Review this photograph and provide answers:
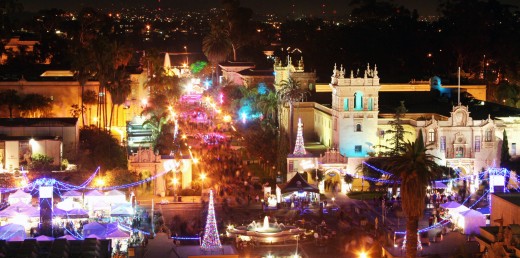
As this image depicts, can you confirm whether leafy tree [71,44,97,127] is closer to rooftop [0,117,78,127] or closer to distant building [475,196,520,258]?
rooftop [0,117,78,127]

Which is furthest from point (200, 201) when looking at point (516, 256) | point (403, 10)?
point (403, 10)

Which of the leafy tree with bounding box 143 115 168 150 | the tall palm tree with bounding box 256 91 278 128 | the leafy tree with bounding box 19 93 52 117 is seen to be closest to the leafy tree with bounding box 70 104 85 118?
the leafy tree with bounding box 19 93 52 117


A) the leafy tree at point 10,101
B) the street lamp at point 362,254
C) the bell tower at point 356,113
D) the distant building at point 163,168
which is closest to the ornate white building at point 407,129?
the bell tower at point 356,113

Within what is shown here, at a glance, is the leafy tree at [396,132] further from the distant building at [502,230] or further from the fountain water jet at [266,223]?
the distant building at [502,230]

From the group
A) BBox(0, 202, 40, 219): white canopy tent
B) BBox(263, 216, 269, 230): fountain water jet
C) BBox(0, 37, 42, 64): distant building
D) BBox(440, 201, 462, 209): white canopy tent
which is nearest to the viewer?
BBox(0, 202, 40, 219): white canopy tent

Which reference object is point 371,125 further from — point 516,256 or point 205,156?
point 516,256

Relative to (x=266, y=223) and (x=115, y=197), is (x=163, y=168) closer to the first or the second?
(x=115, y=197)

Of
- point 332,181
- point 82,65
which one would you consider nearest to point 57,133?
point 82,65
